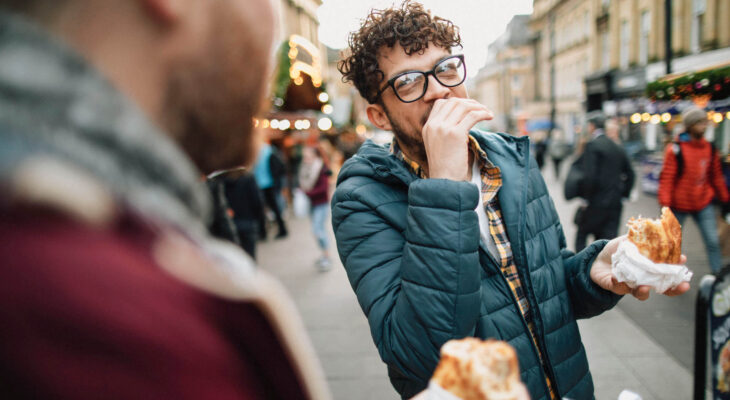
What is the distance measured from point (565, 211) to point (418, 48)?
9.63 metres

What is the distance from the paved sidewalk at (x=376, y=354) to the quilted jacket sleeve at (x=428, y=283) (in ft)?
7.44

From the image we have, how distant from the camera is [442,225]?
1234 millimetres

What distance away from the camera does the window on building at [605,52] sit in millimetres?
28056

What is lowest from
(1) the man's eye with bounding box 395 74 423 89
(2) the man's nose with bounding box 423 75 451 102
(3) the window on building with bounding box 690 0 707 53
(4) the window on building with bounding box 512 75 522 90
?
(2) the man's nose with bounding box 423 75 451 102

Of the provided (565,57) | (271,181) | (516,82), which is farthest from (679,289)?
(516,82)

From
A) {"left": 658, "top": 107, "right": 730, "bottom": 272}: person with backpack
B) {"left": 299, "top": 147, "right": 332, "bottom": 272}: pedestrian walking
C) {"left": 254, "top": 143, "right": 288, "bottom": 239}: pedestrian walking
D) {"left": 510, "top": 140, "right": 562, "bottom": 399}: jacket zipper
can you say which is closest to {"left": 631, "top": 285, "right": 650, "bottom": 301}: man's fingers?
{"left": 510, "top": 140, "right": 562, "bottom": 399}: jacket zipper

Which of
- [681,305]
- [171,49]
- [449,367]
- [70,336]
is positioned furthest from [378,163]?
[681,305]

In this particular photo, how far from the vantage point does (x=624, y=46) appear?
25375 millimetres

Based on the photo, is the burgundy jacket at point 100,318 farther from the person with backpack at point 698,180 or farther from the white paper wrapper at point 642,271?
the person with backpack at point 698,180

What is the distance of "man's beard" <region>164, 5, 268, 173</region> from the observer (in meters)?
0.53

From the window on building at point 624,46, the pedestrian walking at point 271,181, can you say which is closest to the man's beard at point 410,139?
the pedestrian walking at point 271,181

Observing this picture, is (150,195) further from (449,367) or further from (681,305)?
(681,305)

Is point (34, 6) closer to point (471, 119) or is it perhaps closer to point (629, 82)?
point (471, 119)

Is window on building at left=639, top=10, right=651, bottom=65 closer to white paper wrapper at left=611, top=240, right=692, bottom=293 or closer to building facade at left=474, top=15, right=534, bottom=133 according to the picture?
white paper wrapper at left=611, top=240, right=692, bottom=293
